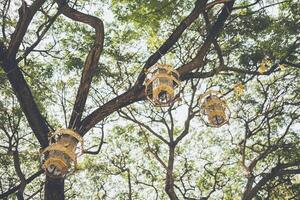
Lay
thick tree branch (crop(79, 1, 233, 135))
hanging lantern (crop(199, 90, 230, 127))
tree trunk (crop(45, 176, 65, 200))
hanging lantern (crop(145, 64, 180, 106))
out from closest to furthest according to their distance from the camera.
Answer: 1. hanging lantern (crop(145, 64, 180, 106))
2. hanging lantern (crop(199, 90, 230, 127))
3. tree trunk (crop(45, 176, 65, 200))
4. thick tree branch (crop(79, 1, 233, 135))

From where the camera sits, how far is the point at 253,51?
22.4 feet

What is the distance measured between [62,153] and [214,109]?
4.94 feet

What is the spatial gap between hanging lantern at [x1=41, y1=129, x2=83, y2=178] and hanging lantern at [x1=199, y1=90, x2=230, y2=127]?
4.19ft

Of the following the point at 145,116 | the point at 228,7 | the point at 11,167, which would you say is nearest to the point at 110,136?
the point at 145,116

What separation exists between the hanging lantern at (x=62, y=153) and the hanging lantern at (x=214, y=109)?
128cm

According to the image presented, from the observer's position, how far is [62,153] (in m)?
3.64

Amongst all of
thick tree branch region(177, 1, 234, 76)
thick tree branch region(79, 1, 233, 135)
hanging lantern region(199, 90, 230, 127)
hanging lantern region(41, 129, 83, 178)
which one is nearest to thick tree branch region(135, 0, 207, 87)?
thick tree branch region(79, 1, 233, 135)

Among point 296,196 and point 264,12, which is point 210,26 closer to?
point 264,12

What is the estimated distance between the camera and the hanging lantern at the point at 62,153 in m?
3.60

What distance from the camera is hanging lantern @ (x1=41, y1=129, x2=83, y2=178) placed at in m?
3.60

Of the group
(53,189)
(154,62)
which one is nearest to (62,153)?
(53,189)

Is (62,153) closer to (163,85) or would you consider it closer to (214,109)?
(163,85)

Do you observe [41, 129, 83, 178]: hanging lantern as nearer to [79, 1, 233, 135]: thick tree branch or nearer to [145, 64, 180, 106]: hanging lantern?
[145, 64, 180, 106]: hanging lantern

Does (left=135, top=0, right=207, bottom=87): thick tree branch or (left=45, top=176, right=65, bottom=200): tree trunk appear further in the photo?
(left=135, top=0, right=207, bottom=87): thick tree branch
